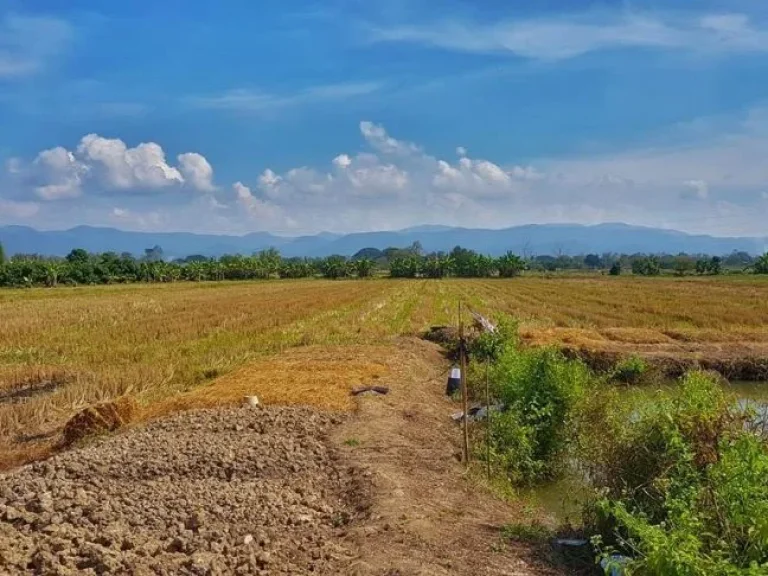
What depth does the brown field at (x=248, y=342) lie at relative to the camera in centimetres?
1288

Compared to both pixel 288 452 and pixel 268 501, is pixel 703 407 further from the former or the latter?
pixel 288 452

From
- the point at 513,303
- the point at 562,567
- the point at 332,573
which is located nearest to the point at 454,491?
the point at 562,567

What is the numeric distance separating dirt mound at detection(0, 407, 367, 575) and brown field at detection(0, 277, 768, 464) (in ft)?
7.69

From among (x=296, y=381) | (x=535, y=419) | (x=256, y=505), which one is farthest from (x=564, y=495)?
(x=296, y=381)

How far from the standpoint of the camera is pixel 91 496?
23.0 feet

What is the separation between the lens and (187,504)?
22.6ft

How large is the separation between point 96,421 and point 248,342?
10.2 meters

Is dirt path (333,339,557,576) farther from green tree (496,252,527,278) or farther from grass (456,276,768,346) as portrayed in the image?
A: green tree (496,252,527,278)

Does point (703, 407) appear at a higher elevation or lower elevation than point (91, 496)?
higher

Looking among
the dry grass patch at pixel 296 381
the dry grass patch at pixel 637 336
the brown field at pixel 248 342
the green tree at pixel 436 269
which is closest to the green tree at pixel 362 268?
the green tree at pixel 436 269

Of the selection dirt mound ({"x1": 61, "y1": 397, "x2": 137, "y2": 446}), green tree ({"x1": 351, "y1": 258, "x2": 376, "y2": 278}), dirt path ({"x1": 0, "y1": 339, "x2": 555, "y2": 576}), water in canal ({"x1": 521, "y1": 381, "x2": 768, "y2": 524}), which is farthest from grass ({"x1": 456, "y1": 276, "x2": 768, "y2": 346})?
green tree ({"x1": 351, "y1": 258, "x2": 376, "y2": 278})

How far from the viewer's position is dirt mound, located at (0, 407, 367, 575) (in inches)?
221

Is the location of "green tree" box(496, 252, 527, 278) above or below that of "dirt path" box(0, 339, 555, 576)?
above

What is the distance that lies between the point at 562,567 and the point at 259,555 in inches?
106
